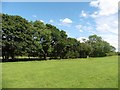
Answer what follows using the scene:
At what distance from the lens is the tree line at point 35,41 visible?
52.6 meters

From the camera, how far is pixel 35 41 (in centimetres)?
5834

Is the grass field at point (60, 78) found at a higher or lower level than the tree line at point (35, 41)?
lower

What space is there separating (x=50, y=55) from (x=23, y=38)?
59.1ft

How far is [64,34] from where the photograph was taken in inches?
2963

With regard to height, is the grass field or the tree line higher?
the tree line

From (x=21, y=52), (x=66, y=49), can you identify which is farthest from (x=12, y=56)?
(x=66, y=49)

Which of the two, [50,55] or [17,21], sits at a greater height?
[17,21]

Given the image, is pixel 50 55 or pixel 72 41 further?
pixel 72 41

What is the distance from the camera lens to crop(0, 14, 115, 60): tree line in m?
52.6

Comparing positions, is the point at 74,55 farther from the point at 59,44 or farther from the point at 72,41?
the point at 59,44

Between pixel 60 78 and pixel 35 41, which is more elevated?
pixel 35 41

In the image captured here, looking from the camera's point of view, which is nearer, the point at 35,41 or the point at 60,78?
the point at 60,78

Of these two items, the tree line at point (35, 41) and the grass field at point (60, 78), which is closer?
the grass field at point (60, 78)

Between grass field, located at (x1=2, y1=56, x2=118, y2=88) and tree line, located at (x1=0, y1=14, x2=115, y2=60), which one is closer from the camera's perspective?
grass field, located at (x1=2, y1=56, x2=118, y2=88)
